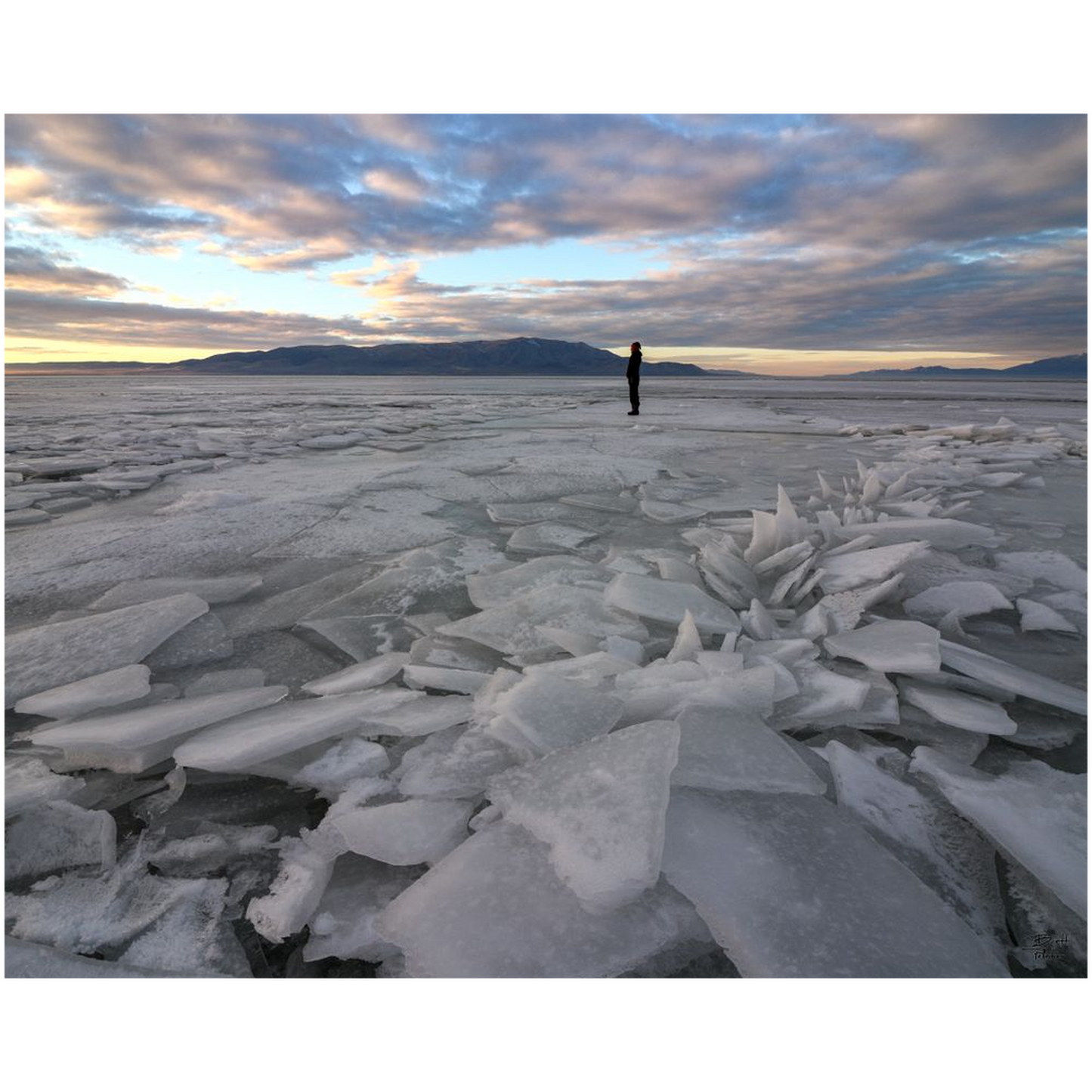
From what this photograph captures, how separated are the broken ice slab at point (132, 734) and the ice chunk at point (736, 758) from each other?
2.82ft

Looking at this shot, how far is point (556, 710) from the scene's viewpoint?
105 cm

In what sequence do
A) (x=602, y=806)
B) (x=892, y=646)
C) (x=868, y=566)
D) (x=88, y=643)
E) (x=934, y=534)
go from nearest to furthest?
(x=602, y=806) < (x=892, y=646) < (x=88, y=643) < (x=868, y=566) < (x=934, y=534)

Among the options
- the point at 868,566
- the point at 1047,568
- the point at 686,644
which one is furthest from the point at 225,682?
the point at 1047,568

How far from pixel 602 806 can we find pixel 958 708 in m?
0.80

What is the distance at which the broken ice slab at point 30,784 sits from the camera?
921 millimetres

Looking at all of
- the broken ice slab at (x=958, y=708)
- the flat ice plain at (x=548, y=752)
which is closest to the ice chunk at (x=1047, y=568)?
the flat ice plain at (x=548, y=752)

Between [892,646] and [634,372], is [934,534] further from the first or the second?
[634,372]

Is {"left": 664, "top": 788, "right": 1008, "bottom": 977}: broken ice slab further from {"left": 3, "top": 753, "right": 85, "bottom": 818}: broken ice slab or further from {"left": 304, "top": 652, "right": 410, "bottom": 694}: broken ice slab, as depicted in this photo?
{"left": 3, "top": 753, "right": 85, "bottom": 818}: broken ice slab

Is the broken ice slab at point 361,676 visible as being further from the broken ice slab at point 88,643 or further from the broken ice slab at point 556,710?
the broken ice slab at point 88,643

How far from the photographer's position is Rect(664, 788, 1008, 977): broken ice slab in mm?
694

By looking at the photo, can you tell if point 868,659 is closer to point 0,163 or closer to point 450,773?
point 450,773

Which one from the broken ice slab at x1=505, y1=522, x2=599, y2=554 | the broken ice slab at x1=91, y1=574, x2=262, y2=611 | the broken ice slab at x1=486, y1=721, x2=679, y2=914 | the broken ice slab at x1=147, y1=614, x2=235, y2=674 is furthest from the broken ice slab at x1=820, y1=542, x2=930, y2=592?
the broken ice slab at x1=91, y1=574, x2=262, y2=611

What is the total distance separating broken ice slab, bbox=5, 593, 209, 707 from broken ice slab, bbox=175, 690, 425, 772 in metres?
0.49

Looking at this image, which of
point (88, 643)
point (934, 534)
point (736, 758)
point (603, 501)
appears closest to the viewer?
point (736, 758)
